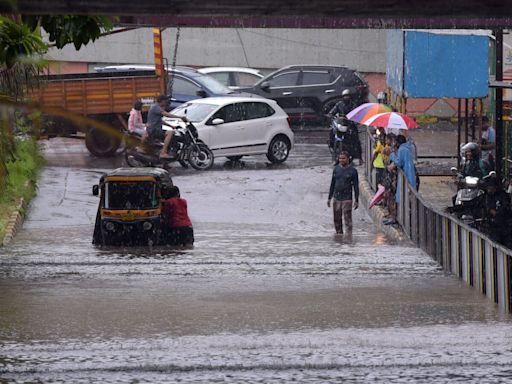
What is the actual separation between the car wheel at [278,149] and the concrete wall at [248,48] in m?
11.4

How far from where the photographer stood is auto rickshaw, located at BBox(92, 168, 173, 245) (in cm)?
1706

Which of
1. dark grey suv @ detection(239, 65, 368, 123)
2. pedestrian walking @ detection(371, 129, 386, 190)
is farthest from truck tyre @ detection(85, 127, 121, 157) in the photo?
pedestrian walking @ detection(371, 129, 386, 190)

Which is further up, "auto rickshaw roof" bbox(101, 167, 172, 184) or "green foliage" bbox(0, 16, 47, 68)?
"green foliage" bbox(0, 16, 47, 68)

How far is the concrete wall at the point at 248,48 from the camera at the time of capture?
37750 mm

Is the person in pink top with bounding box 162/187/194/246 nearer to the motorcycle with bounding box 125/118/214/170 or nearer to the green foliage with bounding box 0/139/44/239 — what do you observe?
the green foliage with bounding box 0/139/44/239

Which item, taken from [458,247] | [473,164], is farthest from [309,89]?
[458,247]

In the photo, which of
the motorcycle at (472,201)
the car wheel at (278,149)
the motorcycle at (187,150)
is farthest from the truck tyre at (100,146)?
the motorcycle at (472,201)

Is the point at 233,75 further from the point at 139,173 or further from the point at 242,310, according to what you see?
the point at 242,310

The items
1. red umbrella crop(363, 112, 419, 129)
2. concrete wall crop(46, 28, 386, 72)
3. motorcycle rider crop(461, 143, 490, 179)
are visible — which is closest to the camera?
motorcycle rider crop(461, 143, 490, 179)

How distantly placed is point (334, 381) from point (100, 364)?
1.87 metres

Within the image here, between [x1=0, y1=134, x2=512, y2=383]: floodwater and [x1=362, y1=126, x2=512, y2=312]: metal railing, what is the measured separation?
0.17 meters

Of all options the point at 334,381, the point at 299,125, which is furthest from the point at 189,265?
the point at 299,125

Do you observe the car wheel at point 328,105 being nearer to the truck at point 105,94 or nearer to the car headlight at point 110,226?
the truck at point 105,94

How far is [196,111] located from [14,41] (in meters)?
19.7
